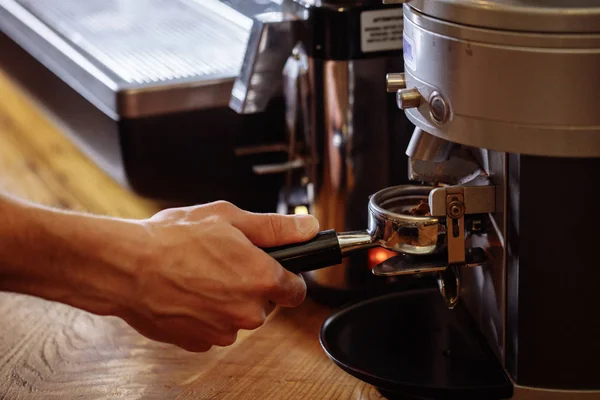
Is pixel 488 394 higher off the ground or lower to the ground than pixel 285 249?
lower

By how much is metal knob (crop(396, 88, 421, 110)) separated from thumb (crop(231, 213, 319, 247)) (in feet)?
0.39

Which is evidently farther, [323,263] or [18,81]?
[18,81]

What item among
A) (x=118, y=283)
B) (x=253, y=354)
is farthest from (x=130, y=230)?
(x=253, y=354)

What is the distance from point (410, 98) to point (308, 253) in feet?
0.48

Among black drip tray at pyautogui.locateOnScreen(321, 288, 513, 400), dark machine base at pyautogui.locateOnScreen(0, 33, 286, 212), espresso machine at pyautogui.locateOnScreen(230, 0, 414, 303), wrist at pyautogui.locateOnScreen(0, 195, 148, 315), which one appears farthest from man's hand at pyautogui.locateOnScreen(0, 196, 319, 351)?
dark machine base at pyautogui.locateOnScreen(0, 33, 286, 212)

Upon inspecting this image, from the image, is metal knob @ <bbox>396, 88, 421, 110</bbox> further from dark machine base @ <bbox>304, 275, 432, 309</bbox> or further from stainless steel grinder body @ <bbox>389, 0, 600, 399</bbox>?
dark machine base @ <bbox>304, 275, 432, 309</bbox>

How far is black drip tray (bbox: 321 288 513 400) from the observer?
770 mm

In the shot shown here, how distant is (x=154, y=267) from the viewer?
71cm

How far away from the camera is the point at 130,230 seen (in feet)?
2.34

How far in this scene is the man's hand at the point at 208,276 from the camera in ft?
2.34

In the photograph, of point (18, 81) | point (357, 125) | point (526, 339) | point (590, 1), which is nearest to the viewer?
point (590, 1)

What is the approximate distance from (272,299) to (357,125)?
334mm

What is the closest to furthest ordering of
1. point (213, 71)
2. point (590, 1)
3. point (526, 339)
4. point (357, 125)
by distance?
1. point (590, 1)
2. point (526, 339)
3. point (357, 125)
4. point (213, 71)

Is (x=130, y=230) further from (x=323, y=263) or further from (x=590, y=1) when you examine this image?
(x=590, y=1)
